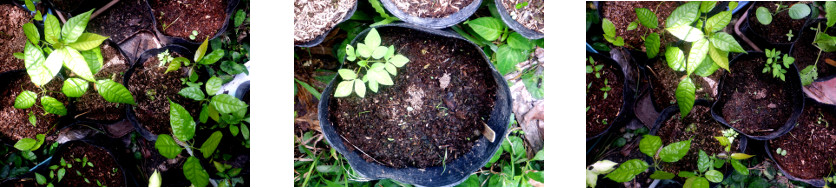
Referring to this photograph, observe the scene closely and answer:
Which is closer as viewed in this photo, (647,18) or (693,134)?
(647,18)

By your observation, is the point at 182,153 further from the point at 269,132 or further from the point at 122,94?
the point at 269,132

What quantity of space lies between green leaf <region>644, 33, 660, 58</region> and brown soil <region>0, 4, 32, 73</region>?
2.01 metres

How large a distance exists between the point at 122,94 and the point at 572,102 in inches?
53.5

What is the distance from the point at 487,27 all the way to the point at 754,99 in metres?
0.99

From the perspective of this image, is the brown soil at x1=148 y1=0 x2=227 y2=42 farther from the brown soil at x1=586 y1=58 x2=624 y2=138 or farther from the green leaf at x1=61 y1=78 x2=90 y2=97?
the brown soil at x1=586 y1=58 x2=624 y2=138

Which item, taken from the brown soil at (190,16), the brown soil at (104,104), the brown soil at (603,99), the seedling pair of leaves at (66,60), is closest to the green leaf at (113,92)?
the seedling pair of leaves at (66,60)

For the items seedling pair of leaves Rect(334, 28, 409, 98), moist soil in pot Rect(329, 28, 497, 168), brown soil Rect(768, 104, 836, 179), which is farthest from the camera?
brown soil Rect(768, 104, 836, 179)

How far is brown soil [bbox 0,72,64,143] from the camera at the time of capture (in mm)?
1273

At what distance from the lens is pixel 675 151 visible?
4.08 feet

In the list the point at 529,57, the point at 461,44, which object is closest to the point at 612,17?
the point at 529,57

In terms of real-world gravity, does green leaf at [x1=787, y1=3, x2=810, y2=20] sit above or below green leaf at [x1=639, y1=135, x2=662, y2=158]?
above

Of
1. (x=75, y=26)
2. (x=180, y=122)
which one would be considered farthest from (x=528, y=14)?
(x=75, y=26)

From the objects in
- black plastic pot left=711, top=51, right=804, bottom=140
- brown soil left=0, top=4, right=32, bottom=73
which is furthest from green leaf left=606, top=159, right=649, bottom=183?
brown soil left=0, top=4, right=32, bottom=73

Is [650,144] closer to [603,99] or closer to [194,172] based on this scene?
[603,99]
